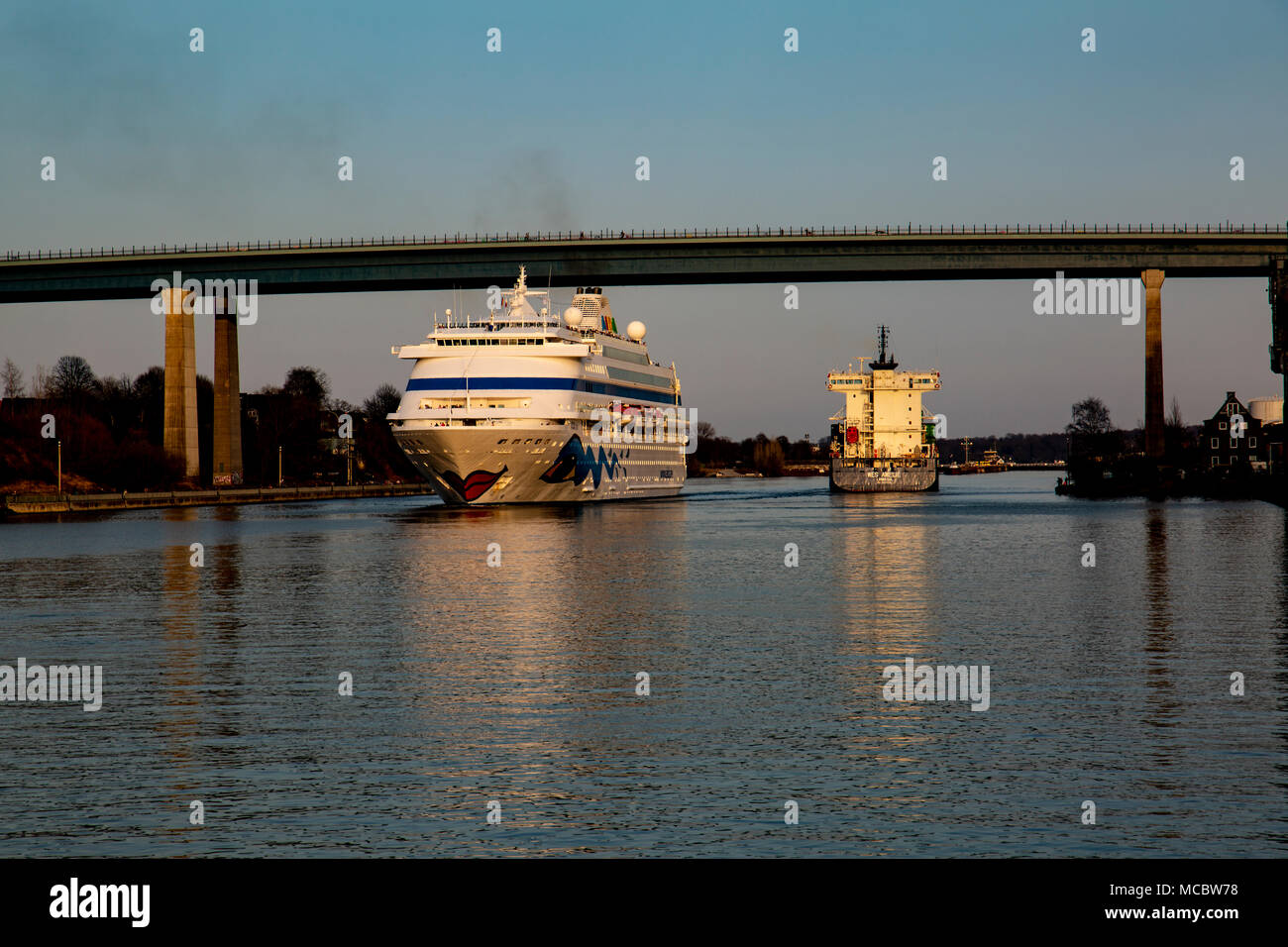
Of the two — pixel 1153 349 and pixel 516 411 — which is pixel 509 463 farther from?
pixel 1153 349

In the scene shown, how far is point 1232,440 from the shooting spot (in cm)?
15025

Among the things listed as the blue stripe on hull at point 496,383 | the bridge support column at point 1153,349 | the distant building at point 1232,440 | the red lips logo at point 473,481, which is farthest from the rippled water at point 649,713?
→ the distant building at point 1232,440

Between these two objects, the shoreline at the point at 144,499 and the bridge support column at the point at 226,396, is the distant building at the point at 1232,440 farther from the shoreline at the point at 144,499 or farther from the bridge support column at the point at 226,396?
the bridge support column at the point at 226,396

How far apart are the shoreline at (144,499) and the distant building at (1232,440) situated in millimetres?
92167

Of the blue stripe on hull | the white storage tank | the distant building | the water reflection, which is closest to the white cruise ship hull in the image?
the blue stripe on hull

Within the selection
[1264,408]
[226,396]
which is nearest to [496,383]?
[226,396]

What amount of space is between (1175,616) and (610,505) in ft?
231

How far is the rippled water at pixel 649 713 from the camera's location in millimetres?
12328

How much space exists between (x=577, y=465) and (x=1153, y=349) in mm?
48692

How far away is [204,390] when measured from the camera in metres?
185

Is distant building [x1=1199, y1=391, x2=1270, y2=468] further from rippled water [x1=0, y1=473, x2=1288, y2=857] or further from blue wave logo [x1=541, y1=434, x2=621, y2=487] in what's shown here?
rippled water [x1=0, y1=473, x2=1288, y2=857]

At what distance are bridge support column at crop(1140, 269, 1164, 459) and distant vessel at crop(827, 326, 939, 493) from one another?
27809 millimetres
